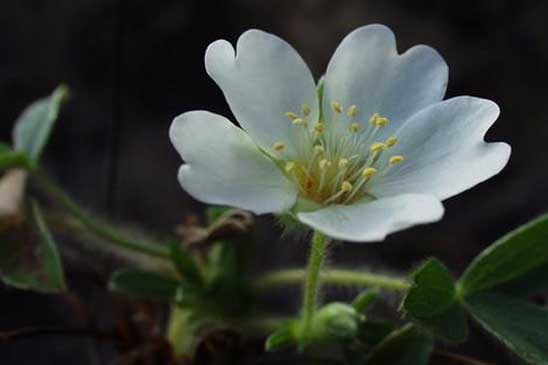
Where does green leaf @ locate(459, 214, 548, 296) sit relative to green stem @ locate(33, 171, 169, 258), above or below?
above

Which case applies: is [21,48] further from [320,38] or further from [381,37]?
[381,37]

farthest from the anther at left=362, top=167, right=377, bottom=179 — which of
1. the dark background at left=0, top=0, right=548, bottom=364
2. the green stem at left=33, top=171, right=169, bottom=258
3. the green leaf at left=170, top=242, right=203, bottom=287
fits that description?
the dark background at left=0, top=0, right=548, bottom=364

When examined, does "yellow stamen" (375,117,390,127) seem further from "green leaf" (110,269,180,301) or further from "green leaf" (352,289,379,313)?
"green leaf" (110,269,180,301)

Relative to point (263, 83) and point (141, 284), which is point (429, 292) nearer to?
point (263, 83)

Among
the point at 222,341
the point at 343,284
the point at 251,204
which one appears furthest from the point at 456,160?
the point at 222,341

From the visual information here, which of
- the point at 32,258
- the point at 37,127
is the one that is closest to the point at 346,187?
the point at 32,258

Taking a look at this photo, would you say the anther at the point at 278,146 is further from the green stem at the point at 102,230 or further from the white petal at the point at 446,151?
the green stem at the point at 102,230

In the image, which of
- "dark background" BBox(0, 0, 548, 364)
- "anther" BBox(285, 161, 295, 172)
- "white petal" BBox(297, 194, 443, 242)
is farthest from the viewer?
"dark background" BBox(0, 0, 548, 364)
